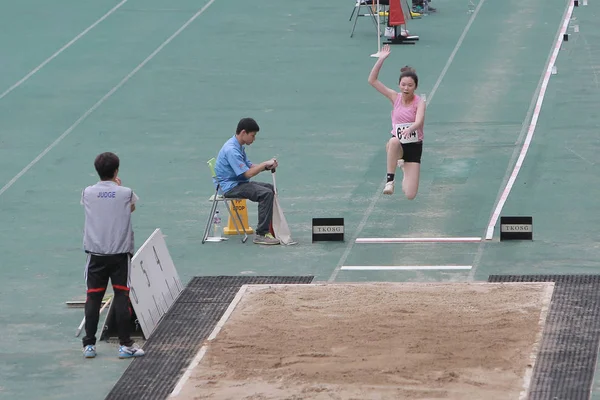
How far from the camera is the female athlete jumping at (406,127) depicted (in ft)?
50.5

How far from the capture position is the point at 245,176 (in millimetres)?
16766

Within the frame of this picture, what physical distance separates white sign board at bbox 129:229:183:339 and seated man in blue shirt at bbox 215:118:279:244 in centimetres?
210

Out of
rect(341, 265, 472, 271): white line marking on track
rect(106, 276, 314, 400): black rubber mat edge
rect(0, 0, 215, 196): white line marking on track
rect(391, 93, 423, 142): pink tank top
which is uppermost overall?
rect(391, 93, 423, 142): pink tank top

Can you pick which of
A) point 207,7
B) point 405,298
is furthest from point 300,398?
point 207,7

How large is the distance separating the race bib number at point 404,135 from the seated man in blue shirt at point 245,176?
1721mm

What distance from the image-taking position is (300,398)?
11.3m

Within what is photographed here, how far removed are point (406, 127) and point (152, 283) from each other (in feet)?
11.9

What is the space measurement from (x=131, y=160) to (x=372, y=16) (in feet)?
29.4

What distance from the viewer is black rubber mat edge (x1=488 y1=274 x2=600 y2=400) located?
1142cm

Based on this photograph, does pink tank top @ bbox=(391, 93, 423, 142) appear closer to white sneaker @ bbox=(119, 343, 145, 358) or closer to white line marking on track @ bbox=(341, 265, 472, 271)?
white line marking on track @ bbox=(341, 265, 472, 271)

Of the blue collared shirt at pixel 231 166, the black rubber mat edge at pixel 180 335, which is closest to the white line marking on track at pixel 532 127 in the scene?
the blue collared shirt at pixel 231 166

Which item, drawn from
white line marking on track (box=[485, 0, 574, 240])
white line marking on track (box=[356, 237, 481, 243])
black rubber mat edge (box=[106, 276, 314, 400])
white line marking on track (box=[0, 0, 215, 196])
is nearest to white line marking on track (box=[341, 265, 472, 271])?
black rubber mat edge (box=[106, 276, 314, 400])

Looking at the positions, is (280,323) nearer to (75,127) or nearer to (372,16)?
(75,127)

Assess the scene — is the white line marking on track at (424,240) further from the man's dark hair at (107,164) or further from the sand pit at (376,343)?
the man's dark hair at (107,164)
